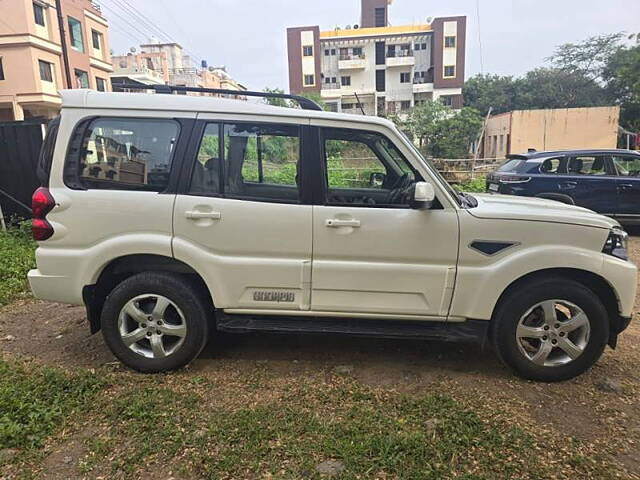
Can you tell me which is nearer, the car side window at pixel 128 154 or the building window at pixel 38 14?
the car side window at pixel 128 154

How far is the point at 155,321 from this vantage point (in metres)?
3.36

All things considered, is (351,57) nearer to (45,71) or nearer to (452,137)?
(452,137)

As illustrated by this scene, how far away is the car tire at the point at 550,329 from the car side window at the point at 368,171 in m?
1.11

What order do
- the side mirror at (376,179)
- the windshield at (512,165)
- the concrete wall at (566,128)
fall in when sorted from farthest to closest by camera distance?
the concrete wall at (566,128)
the windshield at (512,165)
the side mirror at (376,179)

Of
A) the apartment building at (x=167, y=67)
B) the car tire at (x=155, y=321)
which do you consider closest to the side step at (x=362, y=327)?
the car tire at (x=155, y=321)

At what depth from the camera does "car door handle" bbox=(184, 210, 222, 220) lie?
320 cm

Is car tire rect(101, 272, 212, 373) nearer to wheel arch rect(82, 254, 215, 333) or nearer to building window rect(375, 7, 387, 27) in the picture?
wheel arch rect(82, 254, 215, 333)

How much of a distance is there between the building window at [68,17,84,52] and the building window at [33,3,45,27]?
8.40 ft

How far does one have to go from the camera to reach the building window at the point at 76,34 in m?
28.7

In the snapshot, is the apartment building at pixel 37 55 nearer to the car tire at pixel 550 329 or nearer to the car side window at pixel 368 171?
the car side window at pixel 368 171

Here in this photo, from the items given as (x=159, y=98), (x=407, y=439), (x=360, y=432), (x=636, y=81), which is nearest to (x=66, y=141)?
(x=159, y=98)

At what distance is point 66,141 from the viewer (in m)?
3.24

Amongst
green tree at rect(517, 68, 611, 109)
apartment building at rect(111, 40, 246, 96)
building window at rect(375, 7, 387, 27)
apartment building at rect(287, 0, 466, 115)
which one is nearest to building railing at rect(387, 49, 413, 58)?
apartment building at rect(287, 0, 466, 115)

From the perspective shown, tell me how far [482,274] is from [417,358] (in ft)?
3.16
